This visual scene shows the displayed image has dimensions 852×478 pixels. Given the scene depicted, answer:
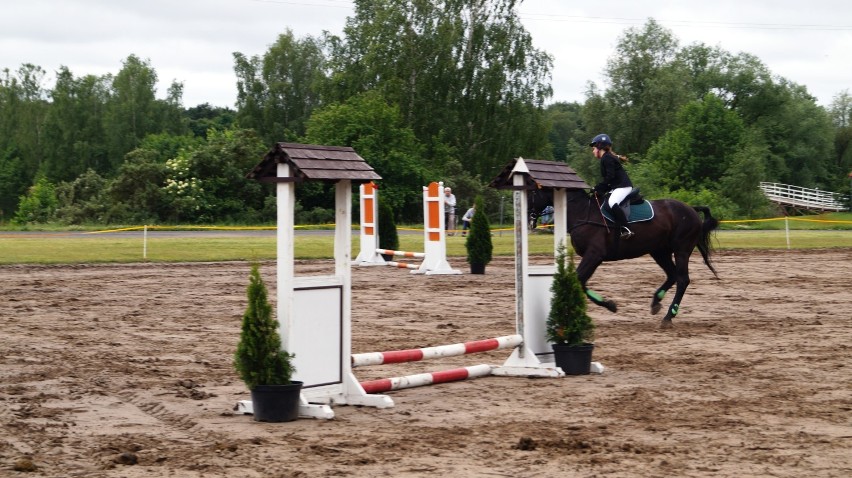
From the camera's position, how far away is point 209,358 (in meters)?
11.1

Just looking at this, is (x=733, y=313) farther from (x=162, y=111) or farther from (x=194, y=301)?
(x=162, y=111)

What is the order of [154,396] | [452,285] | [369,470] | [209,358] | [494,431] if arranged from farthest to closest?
[452,285]
[209,358]
[154,396]
[494,431]
[369,470]

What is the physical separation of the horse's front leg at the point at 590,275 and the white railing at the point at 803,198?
61667 mm

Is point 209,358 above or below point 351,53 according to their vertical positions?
below

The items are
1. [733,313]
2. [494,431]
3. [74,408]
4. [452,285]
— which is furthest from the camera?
[452,285]

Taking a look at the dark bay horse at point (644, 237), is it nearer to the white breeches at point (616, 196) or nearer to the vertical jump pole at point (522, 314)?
the white breeches at point (616, 196)

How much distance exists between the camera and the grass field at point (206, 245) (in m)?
27.8

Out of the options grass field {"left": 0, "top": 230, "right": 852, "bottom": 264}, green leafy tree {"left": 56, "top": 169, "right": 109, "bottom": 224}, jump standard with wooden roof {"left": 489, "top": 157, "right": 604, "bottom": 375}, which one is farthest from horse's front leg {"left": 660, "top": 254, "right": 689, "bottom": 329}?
green leafy tree {"left": 56, "top": 169, "right": 109, "bottom": 224}

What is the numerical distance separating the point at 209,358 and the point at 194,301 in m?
6.15

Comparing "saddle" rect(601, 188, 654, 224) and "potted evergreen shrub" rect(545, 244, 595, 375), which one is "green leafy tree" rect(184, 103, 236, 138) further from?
"potted evergreen shrub" rect(545, 244, 595, 375)

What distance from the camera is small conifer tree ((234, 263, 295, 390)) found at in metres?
7.83

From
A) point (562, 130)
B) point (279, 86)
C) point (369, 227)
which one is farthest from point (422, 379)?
point (562, 130)

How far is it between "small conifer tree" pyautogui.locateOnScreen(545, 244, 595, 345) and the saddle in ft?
14.0

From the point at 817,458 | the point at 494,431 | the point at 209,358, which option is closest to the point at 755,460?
the point at 817,458
